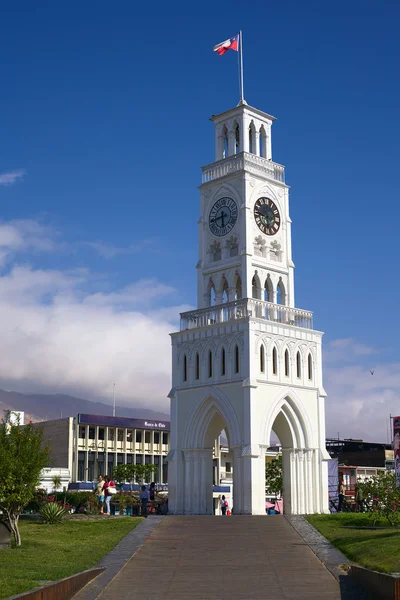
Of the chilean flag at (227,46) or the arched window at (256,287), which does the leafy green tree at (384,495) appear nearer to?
the arched window at (256,287)

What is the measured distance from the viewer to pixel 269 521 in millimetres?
34719

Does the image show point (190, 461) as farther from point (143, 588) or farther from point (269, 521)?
point (143, 588)

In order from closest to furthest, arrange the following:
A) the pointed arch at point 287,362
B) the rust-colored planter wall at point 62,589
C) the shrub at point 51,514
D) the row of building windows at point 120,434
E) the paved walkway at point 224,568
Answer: the rust-colored planter wall at point 62,589, the paved walkway at point 224,568, the shrub at point 51,514, the pointed arch at point 287,362, the row of building windows at point 120,434

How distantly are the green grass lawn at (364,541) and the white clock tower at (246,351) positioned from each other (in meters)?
9.59

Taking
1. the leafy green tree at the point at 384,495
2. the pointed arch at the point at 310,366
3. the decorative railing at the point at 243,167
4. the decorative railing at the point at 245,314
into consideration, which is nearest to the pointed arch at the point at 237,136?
the decorative railing at the point at 243,167

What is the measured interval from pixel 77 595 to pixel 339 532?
48.3 ft

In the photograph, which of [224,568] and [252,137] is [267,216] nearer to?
[252,137]

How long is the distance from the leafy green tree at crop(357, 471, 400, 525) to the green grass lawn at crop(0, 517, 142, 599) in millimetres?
8706

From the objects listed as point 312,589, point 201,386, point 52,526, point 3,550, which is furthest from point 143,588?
point 201,386

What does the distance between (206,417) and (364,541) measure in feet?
75.2

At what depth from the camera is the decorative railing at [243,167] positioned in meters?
49.8

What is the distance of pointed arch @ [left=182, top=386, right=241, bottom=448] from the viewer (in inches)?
1772

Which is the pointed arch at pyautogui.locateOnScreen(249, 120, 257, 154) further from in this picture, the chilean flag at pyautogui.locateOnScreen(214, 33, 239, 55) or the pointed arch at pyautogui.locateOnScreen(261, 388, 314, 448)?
the pointed arch at pyautogui.locateOnScreen(261, 388, 314, 448)

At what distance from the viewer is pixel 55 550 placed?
Answer: 24188 millimetres
